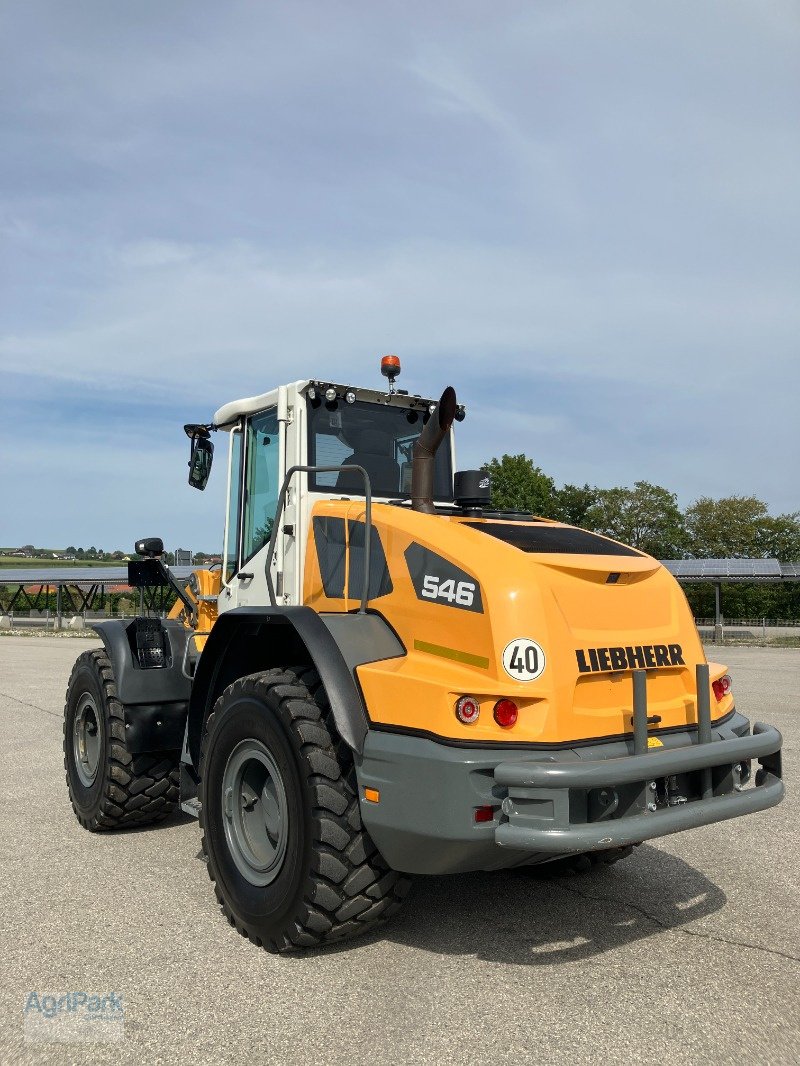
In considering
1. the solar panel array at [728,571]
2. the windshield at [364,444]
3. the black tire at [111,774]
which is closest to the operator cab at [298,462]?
the windshield at [364,444]

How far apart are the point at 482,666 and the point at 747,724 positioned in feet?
5.04

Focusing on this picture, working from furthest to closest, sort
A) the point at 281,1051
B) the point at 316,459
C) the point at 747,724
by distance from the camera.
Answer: the point at 316,459 → the point at 747,724 → the point at 281,1051

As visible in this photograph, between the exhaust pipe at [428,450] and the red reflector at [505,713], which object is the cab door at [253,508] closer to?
the exhaust pipe at [428,450]

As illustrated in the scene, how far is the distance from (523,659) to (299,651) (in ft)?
4.21

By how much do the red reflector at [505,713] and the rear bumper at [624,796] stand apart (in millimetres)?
151

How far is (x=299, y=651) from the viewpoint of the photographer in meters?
4.26

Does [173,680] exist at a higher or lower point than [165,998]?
higher

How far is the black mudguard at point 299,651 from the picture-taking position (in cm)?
357

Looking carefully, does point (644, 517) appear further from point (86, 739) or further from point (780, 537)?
point (86, 739)

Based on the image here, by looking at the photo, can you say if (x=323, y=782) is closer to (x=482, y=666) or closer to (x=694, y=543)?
(x=482, y=666)

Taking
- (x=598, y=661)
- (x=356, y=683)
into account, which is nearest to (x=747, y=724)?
(x=598, y=661)

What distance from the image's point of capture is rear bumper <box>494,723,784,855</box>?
10.3 ft

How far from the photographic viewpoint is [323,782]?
11.8 feet

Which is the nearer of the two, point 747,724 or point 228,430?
point 747,724
